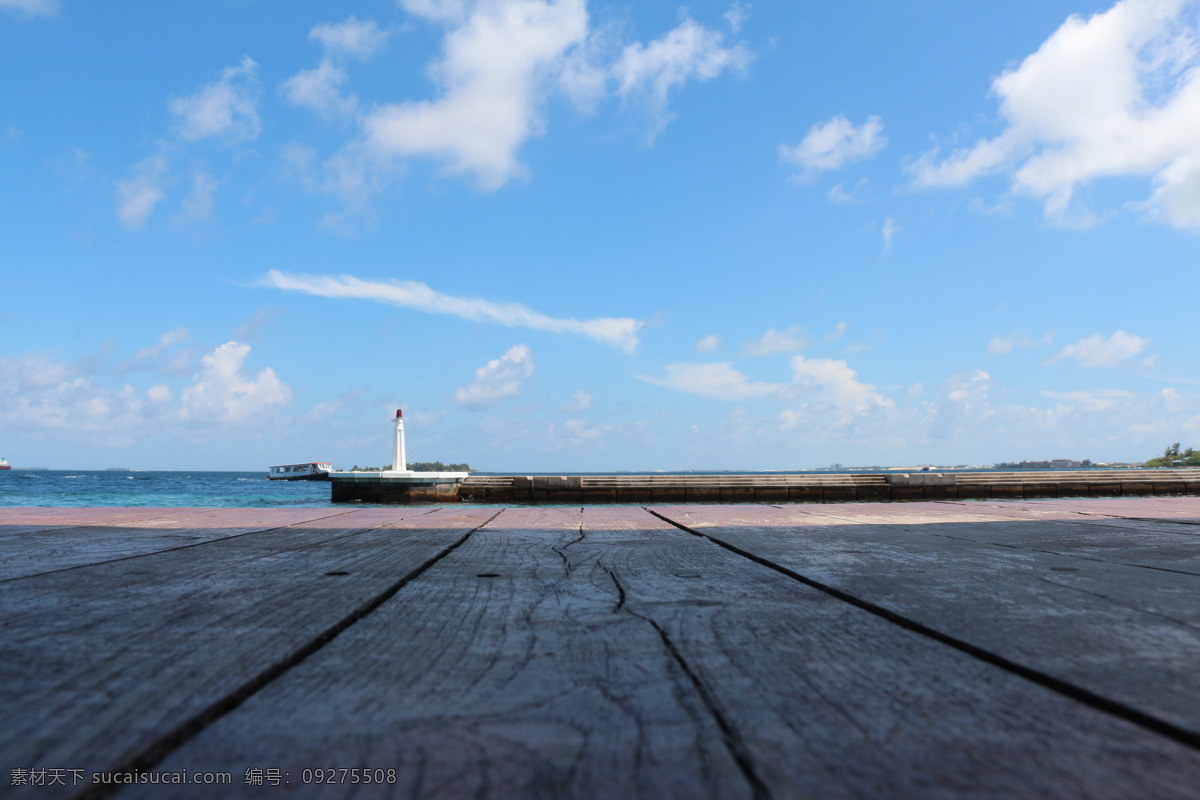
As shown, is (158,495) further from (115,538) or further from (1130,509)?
(1130,509)

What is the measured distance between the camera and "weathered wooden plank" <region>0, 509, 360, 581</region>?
228 centimetres

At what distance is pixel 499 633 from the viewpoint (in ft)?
4.19

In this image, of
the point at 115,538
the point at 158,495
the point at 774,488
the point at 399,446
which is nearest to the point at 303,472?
the point at 158,495

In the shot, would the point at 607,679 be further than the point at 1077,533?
No

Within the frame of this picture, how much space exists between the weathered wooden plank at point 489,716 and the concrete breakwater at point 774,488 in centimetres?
1495

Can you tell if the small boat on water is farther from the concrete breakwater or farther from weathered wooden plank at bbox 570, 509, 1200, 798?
weathered wooden plank at bbox 570, 509, 1200, 798

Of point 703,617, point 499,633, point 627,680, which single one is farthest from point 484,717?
point 703,617

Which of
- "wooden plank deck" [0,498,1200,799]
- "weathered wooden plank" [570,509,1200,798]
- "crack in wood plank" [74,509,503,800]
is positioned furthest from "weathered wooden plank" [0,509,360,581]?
"weathered wooden plank" [570,509,1200,798]

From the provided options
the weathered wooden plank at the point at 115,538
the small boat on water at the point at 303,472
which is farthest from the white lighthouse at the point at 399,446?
the small boat on water at the point at 303,472

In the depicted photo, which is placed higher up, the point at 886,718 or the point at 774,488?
the point at 886,718

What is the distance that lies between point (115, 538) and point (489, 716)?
317 centimetres

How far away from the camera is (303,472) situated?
2586 inches

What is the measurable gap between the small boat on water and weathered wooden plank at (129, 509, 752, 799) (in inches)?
2536

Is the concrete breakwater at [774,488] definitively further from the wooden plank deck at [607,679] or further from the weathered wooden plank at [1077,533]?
the wooden plank deck at [607,679]
